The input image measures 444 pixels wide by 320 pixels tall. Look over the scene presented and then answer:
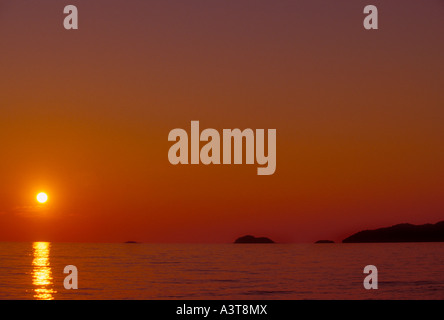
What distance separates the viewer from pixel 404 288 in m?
45.4

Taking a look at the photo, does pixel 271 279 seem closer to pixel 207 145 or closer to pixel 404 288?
pixel 404 288

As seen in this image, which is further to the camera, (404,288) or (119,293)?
(404,288)

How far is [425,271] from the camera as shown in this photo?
62000 millimetres

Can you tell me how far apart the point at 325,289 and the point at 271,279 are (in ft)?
32.7

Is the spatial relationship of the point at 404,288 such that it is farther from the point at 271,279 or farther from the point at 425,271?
the point at 425,271

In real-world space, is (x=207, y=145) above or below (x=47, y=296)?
above

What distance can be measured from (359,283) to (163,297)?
18024 mm
